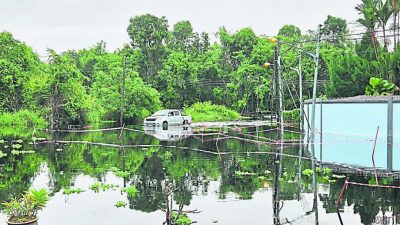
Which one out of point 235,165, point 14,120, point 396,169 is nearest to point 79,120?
point 14,120

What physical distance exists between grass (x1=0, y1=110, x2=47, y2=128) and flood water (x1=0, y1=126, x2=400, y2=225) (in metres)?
22.5

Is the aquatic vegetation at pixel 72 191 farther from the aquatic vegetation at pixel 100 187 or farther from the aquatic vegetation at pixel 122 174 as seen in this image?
the aquatic vegetation at pixel 122 174

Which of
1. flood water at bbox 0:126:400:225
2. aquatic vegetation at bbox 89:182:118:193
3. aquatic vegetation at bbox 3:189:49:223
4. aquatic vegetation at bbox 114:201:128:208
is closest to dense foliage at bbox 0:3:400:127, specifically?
flood water at bbox 0:126:400:225

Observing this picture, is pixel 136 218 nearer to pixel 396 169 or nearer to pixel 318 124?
pixel 396 169

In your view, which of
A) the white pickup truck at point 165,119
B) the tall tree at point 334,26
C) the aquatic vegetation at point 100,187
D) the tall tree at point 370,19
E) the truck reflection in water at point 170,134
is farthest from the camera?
the tall tree at point 334,26

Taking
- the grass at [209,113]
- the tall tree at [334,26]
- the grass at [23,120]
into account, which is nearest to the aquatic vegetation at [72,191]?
the grass at [23,120]

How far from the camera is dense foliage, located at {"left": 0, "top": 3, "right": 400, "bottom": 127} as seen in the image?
39094 millimetres

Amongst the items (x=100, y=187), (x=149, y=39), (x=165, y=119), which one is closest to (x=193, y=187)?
(x=100, y=187)

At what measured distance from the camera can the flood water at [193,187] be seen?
9.62 meters

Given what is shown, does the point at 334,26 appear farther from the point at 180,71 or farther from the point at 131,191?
the point at 131,191

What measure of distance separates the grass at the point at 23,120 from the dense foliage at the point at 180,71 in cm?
86

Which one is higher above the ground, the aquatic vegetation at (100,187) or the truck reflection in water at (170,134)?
the truck reflection in water at (170,134)

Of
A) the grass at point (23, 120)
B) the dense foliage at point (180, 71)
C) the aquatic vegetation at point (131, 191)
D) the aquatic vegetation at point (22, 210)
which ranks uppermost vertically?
the dense foliage at point (180, 71)

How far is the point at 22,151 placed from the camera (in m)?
20.2
